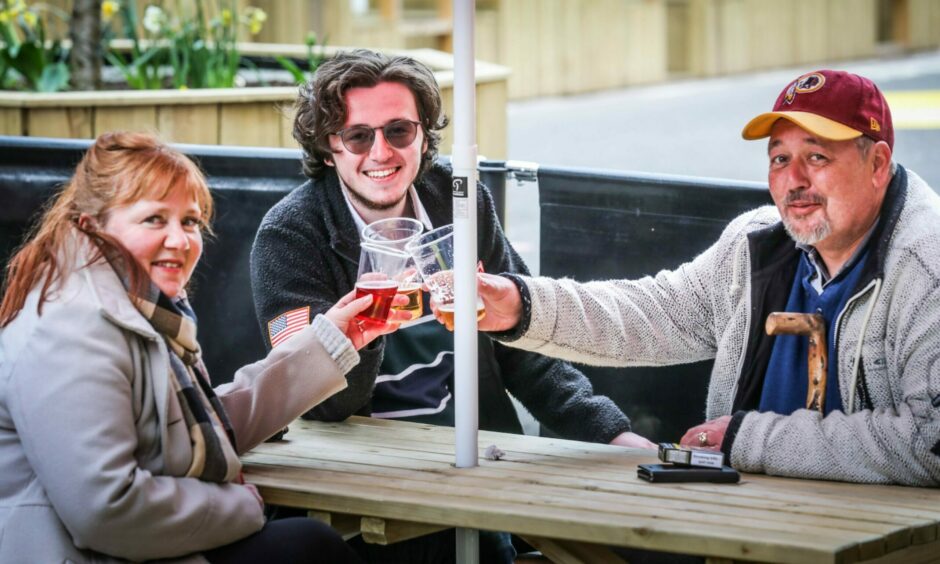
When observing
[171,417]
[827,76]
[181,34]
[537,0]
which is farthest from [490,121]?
[537,0]

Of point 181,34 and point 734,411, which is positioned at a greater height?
point 181,34

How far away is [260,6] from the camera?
519 inches

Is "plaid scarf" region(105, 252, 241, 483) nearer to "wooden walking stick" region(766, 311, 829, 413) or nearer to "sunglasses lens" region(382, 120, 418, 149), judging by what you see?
"sunglasses lens" region(382, 120, 418, 149)

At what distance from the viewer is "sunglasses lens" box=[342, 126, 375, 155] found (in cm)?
354

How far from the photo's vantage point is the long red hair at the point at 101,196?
106 inches

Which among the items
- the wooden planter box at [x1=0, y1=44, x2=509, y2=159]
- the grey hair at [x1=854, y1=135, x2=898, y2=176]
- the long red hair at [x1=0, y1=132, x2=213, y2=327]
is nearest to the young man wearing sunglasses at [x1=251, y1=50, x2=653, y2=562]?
the long red hair at [x1=0, y1=132, x2=213, y2=327]

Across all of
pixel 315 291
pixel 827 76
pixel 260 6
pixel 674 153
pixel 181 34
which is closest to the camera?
pixel 827 76

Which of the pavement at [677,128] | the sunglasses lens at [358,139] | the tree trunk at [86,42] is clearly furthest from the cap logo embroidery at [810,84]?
the tree trunk at [86,42]

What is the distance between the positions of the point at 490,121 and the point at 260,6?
680 centimetres

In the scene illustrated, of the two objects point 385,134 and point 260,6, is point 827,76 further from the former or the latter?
point 260,6

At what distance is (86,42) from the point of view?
7.33 metres

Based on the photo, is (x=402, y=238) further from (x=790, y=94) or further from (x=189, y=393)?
(x=790, y=94)

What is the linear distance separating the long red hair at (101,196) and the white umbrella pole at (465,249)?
1.79 ft

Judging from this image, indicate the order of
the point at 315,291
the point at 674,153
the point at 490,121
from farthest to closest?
1. the point at 674,153
2. the point at 490,121
3. the point at 315,291
